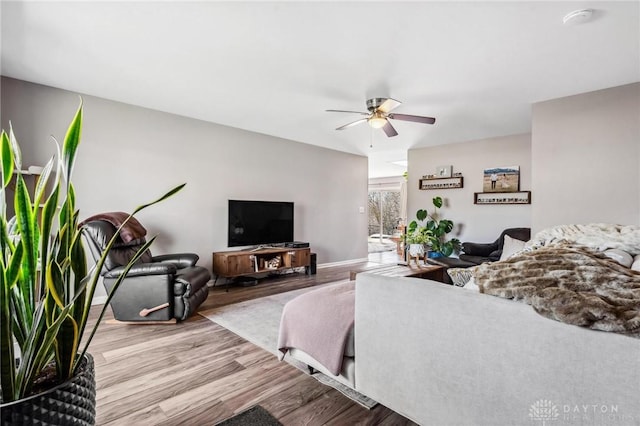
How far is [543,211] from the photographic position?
12.0ft

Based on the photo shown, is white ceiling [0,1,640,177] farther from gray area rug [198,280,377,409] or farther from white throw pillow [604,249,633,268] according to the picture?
gray area rug [198,280,377,409]

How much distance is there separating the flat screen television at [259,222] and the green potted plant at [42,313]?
3.53m

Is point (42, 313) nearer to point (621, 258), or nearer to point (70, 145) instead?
point (70, 145)

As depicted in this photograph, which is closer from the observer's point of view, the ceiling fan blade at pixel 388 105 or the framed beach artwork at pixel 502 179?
the ceiling fan blade at pixel 388 105

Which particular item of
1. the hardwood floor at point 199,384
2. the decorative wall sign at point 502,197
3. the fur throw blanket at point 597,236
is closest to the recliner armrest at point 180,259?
the hardwood floor at point 199,384

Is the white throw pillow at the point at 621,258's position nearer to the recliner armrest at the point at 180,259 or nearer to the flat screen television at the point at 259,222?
the recliner armrest at the point at 180,259

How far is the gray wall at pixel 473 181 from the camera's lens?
5.09m

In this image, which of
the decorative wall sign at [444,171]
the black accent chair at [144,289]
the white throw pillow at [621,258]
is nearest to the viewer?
the white throw pillow at [621,258]

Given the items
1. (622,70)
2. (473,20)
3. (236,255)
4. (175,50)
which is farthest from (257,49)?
(622,70)

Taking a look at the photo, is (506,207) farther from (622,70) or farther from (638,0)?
(638,0)

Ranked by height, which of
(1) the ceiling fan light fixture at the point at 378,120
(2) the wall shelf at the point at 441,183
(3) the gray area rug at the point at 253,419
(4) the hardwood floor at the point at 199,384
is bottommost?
(4) the hardwood floor at the point at 199,384

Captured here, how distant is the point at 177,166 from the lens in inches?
164

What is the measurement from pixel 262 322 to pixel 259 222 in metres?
2.15

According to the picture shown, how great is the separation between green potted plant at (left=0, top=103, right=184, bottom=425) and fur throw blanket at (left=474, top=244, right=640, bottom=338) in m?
1.29
